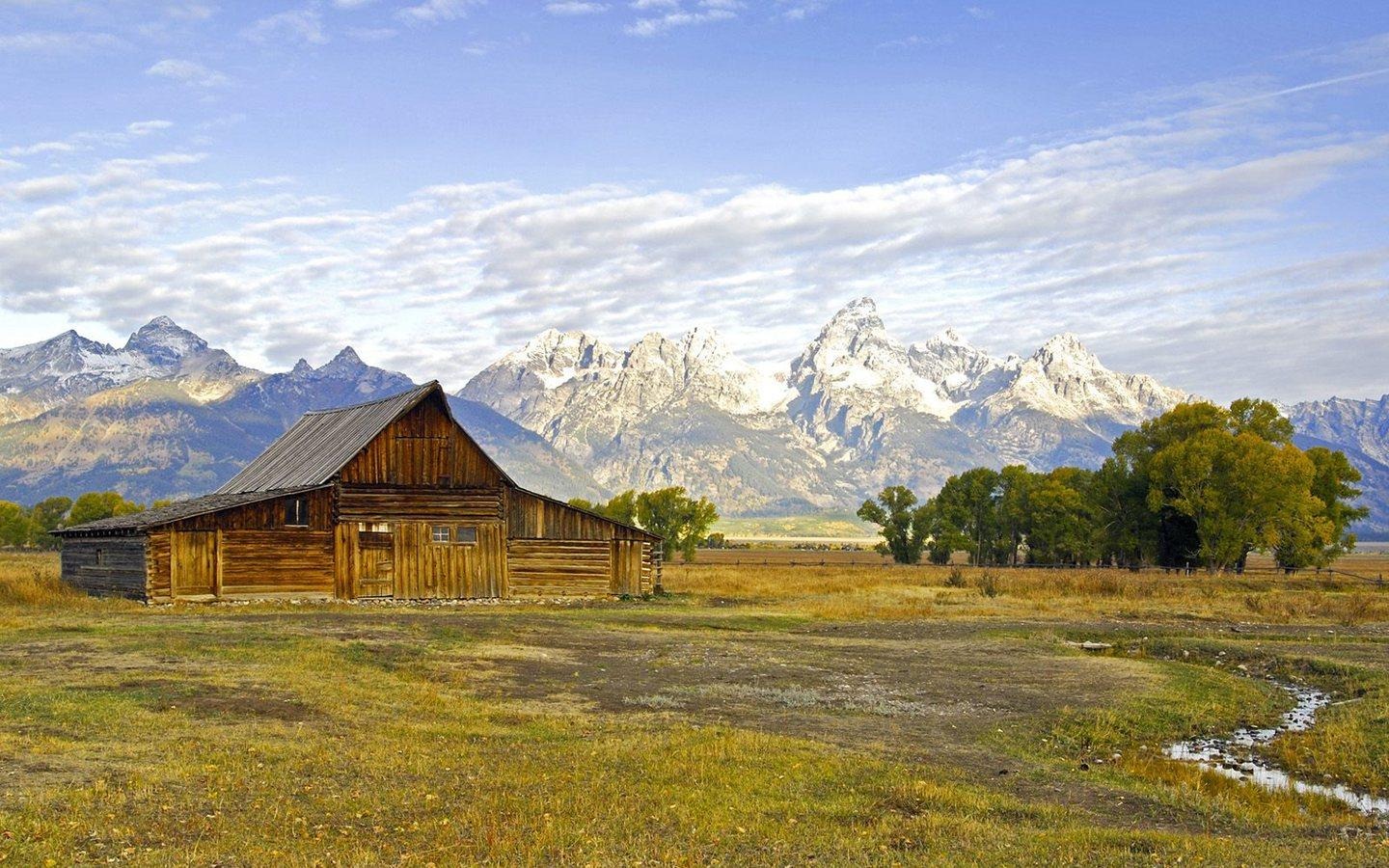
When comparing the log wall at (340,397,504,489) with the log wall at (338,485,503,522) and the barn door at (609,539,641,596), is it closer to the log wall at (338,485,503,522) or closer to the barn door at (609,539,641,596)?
the log wall at (338,485,503,522)

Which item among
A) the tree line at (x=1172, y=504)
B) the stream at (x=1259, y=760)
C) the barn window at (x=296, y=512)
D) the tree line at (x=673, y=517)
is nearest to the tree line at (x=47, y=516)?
the tree line at (x=673, y=517)

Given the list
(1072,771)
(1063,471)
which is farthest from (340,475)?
(1063,471)

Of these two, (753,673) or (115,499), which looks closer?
(753,673)

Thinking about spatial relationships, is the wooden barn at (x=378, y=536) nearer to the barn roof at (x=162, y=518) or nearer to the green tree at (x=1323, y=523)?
the barn roof at (x=162, y=518)

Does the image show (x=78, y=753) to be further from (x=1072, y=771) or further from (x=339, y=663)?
(x=1072, y=771)

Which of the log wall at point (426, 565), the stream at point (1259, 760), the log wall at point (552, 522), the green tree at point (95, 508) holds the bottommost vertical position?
the stream at point (1259, 760)

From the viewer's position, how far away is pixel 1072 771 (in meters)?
19.1

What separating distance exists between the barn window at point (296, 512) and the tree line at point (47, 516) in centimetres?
7414

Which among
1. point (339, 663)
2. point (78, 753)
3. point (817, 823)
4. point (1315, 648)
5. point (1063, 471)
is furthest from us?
point (1063, 471)

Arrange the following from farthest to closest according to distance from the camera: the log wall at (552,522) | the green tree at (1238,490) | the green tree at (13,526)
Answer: the green tree at (13,526) < the green tree at (1238,490) < the log wall at (552,522)

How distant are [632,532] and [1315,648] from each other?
102ft

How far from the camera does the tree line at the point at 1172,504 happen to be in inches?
3366

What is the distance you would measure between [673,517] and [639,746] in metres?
89.1

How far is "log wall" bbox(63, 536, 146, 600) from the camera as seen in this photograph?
48.5m
